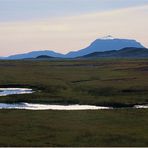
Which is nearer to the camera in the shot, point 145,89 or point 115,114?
point 115,114

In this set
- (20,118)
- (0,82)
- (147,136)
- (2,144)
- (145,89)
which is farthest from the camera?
(0,82)

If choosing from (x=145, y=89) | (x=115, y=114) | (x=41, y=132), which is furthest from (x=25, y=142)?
(x=145, y=89)

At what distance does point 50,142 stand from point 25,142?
1701 millimetres

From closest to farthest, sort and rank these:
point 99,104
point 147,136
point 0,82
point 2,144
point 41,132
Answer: point 2,144 < point 147,136 < point 41,132 < point 99,104 < point 0,82

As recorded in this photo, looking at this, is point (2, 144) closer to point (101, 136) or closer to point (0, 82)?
point (101, 136)

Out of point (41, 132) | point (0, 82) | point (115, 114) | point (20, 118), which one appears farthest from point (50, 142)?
point (0, 82)

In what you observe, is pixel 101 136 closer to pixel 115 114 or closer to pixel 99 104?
pixel 115 114

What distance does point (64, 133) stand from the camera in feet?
107

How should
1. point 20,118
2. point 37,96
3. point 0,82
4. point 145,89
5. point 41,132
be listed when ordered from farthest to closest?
point 0,82 → point 145,89 → point 37,96 → point 20,118 → point 41,132

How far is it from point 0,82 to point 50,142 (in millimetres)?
58446

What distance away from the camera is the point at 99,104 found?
55.6m

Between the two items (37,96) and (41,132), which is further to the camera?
(37,96)

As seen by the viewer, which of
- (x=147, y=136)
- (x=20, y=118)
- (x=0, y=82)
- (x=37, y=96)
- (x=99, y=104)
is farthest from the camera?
(x=0, y=82)

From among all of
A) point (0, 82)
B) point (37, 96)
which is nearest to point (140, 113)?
point (37, 96)
